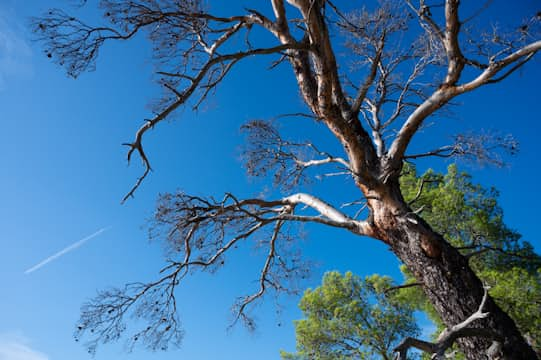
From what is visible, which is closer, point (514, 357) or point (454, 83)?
point (514, 357)

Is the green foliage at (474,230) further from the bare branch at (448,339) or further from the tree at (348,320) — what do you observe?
the bare branch at (448,339)

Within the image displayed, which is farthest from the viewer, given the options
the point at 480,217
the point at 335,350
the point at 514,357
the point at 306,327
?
the point at 306,327

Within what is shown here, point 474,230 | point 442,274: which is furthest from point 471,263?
point 442,274

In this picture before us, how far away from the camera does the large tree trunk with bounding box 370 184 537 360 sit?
2771mm

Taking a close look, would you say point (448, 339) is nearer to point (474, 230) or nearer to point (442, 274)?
point (442, 274)

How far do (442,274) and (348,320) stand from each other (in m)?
9.61

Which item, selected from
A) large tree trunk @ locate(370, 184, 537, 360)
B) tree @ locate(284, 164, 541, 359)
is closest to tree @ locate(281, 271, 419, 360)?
tree @ locate(284, 164, 541, 359)

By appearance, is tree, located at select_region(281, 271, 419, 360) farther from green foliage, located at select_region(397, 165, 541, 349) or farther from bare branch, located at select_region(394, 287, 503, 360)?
bare branch, located at select_region(394, 287, 503, 360)

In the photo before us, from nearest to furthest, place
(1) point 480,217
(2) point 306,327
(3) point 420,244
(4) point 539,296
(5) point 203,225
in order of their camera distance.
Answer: (3) point 420,244 < (5) point 203,225 < (4) point 539,296 < (1) point 480,217 < (2) point 306,327

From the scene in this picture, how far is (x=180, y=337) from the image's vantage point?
13.2 ft

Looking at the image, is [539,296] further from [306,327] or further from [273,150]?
[273,150]

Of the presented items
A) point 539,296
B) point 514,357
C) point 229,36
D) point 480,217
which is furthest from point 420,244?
point 480,217

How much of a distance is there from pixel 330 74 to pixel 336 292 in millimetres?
10414

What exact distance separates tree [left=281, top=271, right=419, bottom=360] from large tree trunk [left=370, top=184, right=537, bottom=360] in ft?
27.5
